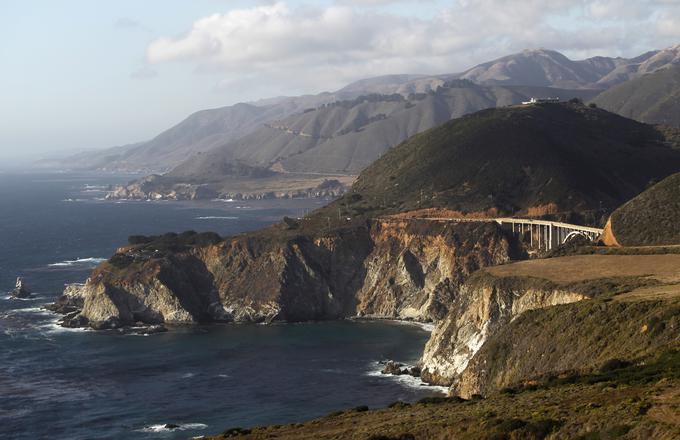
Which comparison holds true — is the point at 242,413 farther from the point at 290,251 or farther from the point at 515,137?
the point at 515,137

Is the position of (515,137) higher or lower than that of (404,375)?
higher

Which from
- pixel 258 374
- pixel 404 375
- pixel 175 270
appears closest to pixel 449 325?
pixel 404 375

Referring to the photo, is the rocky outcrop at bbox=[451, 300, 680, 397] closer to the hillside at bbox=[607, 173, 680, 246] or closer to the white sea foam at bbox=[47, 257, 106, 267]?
the hillside at bbox=[607, 173, 680, 246]

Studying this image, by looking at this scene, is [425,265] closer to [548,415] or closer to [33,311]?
[33,311]

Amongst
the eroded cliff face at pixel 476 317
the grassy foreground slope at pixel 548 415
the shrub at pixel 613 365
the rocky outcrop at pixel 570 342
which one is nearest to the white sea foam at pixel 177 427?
the grassy foreground slope at pixel 548 415

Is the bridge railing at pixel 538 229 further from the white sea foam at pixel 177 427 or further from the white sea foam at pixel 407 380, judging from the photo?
the white sea foam at pixel 177 427
